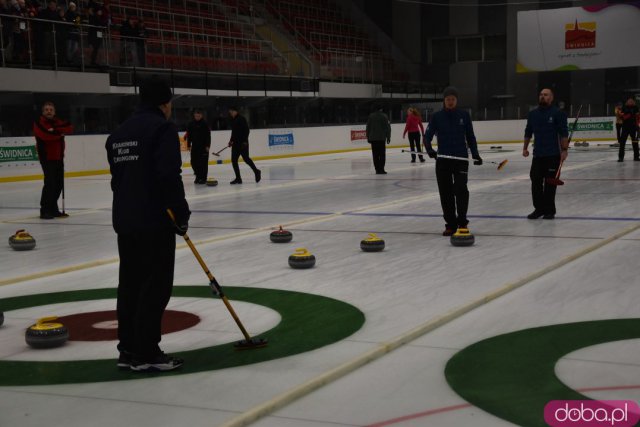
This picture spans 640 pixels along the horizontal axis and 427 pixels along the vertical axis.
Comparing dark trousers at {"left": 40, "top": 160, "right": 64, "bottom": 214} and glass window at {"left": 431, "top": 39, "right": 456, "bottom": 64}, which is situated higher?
glass window at {"left": 431, "top": 39, "right": 456, "bottom": 64}

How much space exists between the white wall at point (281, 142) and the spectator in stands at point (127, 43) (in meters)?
3.05

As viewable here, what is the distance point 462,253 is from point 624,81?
38.0m

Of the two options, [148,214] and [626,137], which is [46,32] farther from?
[148,214]

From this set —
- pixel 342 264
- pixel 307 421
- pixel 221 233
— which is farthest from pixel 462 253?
pixel 307 421

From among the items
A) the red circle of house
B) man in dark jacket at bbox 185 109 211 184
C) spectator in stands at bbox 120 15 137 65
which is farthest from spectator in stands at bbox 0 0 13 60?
the red circle of house

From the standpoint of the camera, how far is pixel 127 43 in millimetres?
26375

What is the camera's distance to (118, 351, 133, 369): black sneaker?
4937 mm

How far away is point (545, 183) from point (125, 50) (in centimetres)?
1730

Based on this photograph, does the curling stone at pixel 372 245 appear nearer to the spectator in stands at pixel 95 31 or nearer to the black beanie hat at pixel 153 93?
the black beanie hat at pixel 153 93

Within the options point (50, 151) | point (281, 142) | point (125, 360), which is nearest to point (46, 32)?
point (281, 142)

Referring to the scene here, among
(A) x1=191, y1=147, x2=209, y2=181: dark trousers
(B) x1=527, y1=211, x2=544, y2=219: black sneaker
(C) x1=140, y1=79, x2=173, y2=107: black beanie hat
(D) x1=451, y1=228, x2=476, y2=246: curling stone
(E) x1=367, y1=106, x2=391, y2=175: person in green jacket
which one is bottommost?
(B) x1=527, y1=211, x2=544, y2=219: black sneaker

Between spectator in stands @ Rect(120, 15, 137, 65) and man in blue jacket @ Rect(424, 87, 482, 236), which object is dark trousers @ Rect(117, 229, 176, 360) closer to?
man in blue jacket @ Rect(424, 87, 482, 236)

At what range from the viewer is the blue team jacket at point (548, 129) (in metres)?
11.6

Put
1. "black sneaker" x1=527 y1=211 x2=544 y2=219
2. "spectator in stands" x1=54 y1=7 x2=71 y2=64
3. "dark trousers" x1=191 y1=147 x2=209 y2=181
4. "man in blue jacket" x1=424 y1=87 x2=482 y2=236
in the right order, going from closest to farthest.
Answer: "man in blue jacket" x1=424 y1=87 x2=482 y2=236
"black sneaker" x1=527 y1=211 x2=544 y2=219
"dark trousers" x1=191 y1=147 x2=209 y2=181
"spectator in stands" x1=54 y1=7 x2=71 y2=64
